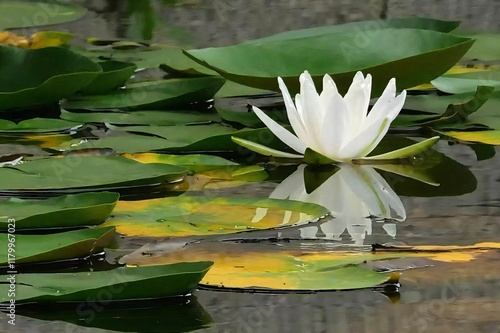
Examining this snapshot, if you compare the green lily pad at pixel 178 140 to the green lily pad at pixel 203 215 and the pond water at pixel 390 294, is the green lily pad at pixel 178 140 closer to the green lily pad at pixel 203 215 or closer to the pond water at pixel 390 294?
the pond water at pixel 390 294

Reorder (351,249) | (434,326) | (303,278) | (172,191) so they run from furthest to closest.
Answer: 1. (172,191)
2. (351,249)
3. (303,278)
4. (434,326)

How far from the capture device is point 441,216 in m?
1.42

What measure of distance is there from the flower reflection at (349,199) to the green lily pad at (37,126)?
523 mm

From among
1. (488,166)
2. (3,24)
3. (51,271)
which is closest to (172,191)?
(51,271)

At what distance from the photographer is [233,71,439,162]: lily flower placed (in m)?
1.63

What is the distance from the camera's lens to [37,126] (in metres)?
1.94

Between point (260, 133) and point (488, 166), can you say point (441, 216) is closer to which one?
point (488, 166)

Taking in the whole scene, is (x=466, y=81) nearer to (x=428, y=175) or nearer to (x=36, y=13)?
(x=428, y=175)

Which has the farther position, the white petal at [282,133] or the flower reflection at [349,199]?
the white petal at [282,133]

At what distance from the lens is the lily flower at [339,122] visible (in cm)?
163

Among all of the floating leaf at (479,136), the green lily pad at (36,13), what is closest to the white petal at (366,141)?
the floating leaf at (479,136)

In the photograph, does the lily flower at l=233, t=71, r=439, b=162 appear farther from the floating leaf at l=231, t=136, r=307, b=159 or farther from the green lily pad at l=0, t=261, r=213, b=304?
the green lily pad at l=0, t=261, r=213, b=304

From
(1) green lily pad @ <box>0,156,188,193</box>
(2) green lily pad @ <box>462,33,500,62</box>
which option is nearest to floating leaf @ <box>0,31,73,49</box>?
(2) green lily pad @ <box>462,33,500,62</box>

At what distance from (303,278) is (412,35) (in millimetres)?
919
